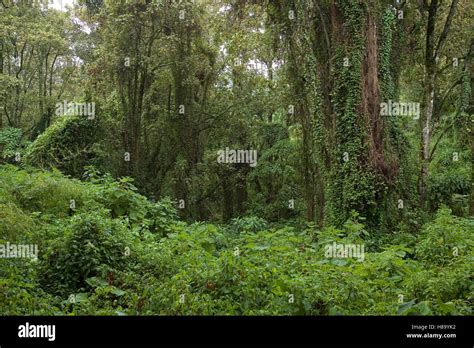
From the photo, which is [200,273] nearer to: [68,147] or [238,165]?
[68,147]

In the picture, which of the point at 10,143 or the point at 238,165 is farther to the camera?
the point at 238,165

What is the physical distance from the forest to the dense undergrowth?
0.03 metres

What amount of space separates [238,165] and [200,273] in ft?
47.5

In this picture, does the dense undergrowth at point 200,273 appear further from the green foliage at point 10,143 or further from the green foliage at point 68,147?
the green foliage at point 10,143

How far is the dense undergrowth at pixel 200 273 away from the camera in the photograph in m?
5.75

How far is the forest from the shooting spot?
641 cm

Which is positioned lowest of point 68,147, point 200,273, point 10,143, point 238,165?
point 200,273

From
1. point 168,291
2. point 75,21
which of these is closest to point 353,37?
point 168,291

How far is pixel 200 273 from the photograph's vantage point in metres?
6.63

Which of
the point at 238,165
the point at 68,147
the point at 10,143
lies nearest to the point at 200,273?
the point at 68,147

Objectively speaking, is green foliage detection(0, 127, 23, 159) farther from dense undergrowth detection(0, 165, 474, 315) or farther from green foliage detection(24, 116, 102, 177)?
dense undergrowth detection(0, 165, 474, 315)
